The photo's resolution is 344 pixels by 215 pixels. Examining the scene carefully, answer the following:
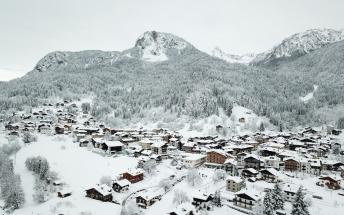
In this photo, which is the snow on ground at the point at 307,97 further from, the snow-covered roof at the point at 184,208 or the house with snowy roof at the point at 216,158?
the snow-covered roof at the point at 184,208

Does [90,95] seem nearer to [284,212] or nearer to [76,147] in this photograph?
[76,147]

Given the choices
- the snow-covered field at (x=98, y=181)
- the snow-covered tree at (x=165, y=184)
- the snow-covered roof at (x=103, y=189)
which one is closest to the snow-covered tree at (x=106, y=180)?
the snow-covered field at (x=98, y=181)

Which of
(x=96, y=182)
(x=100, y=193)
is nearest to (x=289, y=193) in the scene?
(x=100, y=193)

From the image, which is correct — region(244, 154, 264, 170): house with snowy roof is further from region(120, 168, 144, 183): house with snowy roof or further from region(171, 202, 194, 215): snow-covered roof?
region(171, 202, 194, 215): snow-covered roof

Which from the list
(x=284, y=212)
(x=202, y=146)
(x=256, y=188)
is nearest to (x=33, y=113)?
(x=202, y=146)

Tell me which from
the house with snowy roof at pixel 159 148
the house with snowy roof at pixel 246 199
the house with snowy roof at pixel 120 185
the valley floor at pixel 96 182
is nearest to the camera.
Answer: the house with snowy roof at pixel 246 199

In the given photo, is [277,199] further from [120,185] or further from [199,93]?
[199,93]

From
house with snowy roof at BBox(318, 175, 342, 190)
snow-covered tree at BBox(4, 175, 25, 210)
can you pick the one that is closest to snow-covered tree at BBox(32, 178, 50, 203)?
snow-covered tree at BBox(4, 175, 25, 210)
